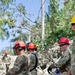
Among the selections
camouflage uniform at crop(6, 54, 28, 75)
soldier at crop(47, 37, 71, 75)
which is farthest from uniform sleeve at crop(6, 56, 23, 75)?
soldier at crop(47, 37, 71, 75)

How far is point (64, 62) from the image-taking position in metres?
8.78

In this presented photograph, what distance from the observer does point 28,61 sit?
911 centimetres

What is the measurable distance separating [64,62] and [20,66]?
0.96 meters

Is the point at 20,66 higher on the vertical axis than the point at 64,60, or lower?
lower

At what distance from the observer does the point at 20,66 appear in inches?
347

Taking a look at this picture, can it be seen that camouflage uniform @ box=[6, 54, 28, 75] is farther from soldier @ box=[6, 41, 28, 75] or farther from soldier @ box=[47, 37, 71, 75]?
soldier @ box=[47, 37, 71, 75]

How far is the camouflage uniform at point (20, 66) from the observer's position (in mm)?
8758

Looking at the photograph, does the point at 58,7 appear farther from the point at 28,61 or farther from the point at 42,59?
the point at 28,61

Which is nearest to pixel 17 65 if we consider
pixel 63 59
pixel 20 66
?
pixel 20 66

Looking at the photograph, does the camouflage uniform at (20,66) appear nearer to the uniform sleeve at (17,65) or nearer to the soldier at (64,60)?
the uniform sleeve at (17,65)

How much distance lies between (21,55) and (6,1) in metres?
26.6

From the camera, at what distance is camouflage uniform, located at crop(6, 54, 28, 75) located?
28.7 ft

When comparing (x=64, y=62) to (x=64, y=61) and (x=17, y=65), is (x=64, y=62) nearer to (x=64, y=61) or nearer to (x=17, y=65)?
(x=64, y=61)

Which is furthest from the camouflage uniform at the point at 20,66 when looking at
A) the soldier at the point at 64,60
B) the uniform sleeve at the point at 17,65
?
the soldier at the point at 64,60
